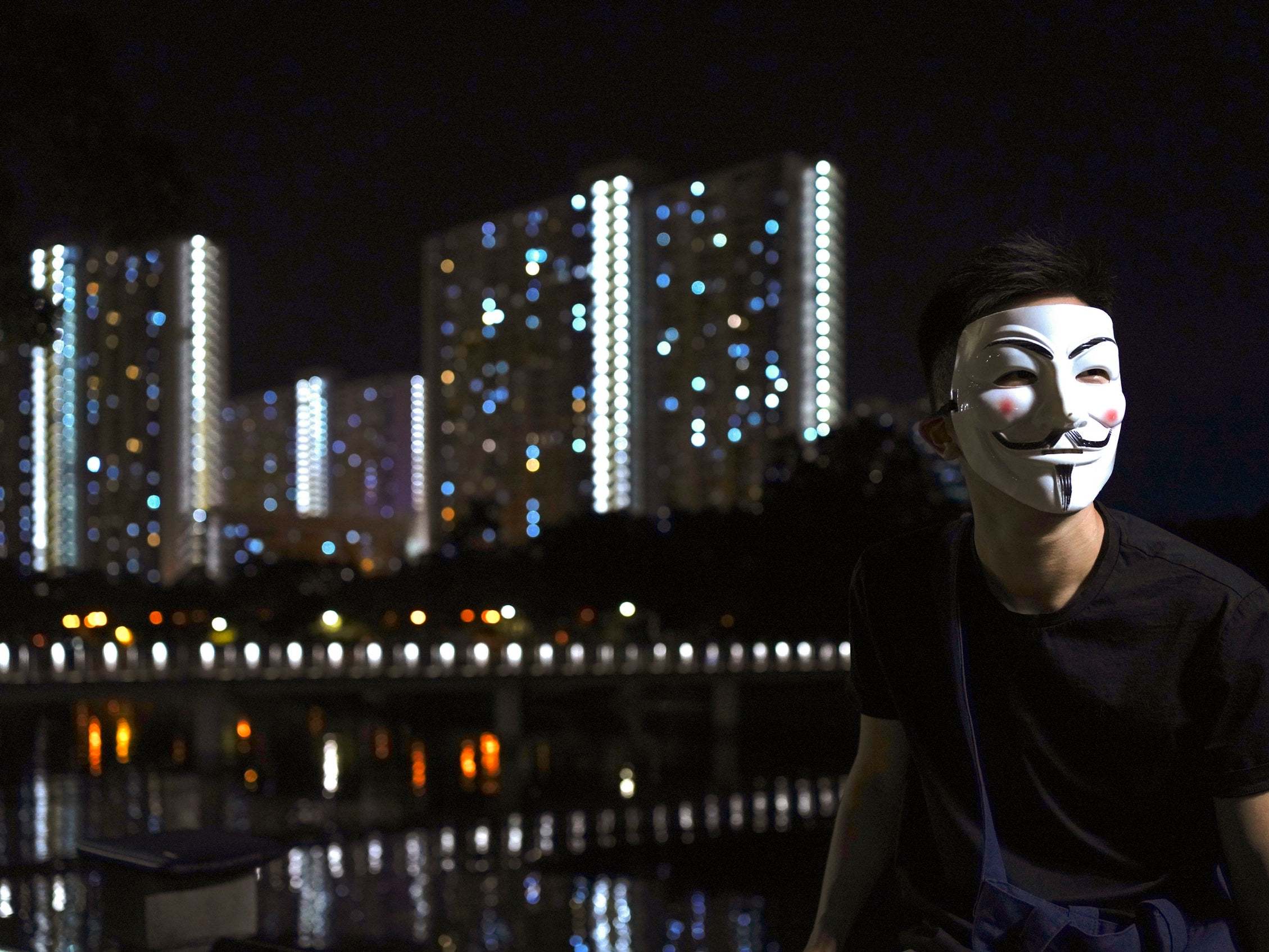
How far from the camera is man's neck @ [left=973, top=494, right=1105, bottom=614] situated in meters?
1.92

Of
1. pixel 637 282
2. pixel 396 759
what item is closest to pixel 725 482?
pixel 637 282

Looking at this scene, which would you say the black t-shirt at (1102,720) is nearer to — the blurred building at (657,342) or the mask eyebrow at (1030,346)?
the mask eyebrow at (1030,346)

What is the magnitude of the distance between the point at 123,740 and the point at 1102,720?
36.8m

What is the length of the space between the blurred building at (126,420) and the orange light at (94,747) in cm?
6122

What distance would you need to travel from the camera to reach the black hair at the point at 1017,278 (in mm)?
1989

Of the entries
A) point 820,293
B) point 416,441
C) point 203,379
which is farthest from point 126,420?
point 820,293

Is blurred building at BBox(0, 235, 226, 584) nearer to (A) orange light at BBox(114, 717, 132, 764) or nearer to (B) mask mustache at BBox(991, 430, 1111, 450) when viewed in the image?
(A) orange light at BBox(114, 717, 132, 764)

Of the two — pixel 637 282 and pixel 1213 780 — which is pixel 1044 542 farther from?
pixel 637 282

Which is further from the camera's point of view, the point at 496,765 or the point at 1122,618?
the point at 496,765

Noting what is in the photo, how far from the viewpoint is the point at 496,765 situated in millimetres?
30203

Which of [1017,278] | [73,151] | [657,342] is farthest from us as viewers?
[657,342]

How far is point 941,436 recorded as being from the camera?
2.13 m

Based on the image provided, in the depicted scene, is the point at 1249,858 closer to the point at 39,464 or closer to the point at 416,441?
the point at 39,464

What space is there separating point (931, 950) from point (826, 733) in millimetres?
33104
